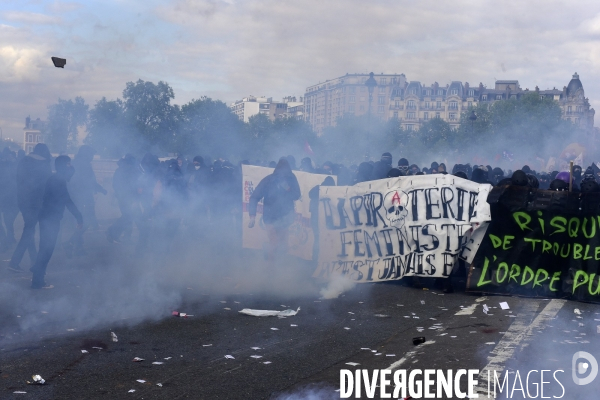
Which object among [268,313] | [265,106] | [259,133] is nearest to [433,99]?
[265,106]

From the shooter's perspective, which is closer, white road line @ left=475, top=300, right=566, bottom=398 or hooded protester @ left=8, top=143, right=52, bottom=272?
white road line @ left=475, top=300, right=566, bottom=398

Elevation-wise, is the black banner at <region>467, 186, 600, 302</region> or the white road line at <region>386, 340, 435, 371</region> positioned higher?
the black banner at <region>467, 186, 600, 302</region>

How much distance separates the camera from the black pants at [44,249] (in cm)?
872

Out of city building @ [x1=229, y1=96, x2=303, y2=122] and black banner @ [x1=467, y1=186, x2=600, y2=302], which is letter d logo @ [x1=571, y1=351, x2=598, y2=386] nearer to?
black banner @ [x1=467, y1=186, x2=600, y2=302]

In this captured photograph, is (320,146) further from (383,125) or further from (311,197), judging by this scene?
(311,197)

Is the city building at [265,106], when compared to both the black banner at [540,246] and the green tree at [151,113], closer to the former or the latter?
the green tree at [151,113]

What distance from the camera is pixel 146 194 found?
12766 mm

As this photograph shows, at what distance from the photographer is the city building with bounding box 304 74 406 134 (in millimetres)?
111400

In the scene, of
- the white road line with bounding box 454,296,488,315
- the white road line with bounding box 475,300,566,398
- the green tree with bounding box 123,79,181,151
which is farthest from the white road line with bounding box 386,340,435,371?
the green tree with bounding box 123,79,181,151

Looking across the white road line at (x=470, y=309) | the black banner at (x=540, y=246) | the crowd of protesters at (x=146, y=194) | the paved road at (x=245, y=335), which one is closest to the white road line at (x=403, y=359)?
the paved road at (x=245, y=335)

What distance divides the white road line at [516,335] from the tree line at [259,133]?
12.5 metres

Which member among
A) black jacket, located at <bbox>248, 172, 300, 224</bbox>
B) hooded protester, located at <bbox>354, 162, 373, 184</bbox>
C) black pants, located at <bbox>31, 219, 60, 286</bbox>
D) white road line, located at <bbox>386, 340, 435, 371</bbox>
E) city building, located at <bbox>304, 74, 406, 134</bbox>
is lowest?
white road line, located at <bbox>386, 340, 435, 371</bbox>

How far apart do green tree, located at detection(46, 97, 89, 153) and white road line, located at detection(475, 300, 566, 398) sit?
2375 cm

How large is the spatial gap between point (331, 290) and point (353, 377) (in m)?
3.87
